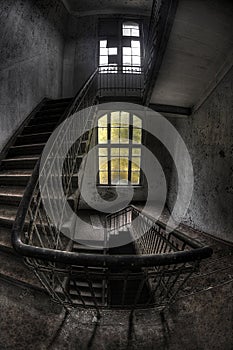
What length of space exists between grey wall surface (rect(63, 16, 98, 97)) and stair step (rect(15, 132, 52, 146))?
4088mm

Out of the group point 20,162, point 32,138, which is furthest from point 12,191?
point 32,138

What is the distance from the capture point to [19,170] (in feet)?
15.8

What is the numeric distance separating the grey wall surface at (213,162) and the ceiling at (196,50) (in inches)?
12.2

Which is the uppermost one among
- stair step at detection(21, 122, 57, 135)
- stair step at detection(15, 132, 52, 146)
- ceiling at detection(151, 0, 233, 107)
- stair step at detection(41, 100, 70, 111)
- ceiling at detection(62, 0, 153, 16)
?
ceiling at detection(62, 0, 153, 16)

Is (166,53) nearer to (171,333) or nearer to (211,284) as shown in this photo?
→ (211,284)

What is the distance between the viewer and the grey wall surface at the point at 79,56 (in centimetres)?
914

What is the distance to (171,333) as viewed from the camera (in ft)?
6.98

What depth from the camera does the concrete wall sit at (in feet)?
17.9

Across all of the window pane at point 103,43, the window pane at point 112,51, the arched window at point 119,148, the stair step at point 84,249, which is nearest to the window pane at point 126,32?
the window pane at point 112,51

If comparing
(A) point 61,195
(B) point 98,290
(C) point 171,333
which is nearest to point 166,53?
(A) point 61,195

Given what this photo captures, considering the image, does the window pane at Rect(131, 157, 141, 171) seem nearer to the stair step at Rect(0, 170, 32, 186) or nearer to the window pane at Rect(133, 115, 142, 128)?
the window pane at Rect(133, 115, 142, 128)

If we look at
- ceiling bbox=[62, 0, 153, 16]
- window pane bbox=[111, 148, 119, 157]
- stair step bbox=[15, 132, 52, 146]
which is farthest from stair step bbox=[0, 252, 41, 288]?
ceiling bbox=[62, 0, 153, 16]

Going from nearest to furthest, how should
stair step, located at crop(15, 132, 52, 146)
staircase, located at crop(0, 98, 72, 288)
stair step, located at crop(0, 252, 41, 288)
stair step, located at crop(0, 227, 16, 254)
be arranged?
1. stair step, located at crop(0, 252, 41, 288)
2. staircase, located at crop(0, 98, 72, 288)
3. stair step, located at crop(0, 227, 16, 254)
4. stair step, located at crop(15, 132, 52, 146)

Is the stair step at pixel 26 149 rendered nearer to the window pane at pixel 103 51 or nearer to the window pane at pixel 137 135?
the window pane at pixel 137 135
